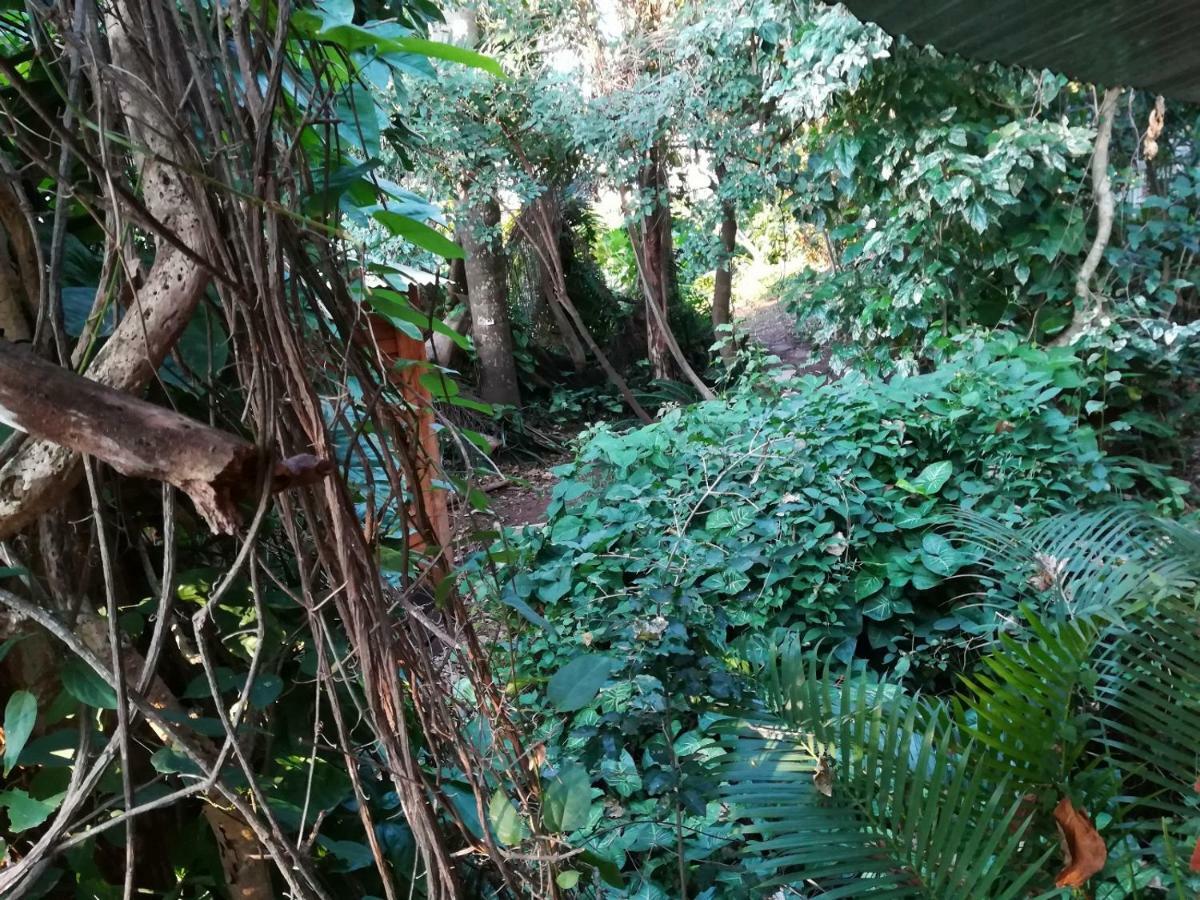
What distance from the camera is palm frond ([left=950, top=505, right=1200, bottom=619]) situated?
77.1 inches

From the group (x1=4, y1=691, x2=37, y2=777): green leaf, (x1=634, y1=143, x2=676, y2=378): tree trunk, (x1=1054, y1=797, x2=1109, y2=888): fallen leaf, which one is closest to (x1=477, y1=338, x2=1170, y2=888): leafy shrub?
(x1=1054, y1=797, x2=1109, y2=888): fallen leaf

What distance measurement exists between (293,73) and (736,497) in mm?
2610

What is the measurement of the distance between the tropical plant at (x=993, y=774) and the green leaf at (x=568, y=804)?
63 cm

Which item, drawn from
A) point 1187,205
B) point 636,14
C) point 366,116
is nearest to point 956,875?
point 366,116

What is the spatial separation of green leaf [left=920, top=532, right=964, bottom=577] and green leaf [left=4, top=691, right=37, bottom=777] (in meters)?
2.84

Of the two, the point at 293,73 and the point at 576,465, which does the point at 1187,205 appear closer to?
the point at 576,465

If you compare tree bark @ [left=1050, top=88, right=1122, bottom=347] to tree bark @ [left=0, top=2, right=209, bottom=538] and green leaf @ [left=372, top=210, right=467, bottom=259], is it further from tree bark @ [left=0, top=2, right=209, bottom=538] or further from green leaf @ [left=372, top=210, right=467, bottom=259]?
tree bark @ [left=0, top=2, right=209, bottom=538]

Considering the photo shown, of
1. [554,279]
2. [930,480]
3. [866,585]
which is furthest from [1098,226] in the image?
[554,279]

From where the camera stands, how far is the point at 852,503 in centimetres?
317

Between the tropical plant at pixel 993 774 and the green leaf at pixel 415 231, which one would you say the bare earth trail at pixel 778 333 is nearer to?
the tropical plant at pixel 993 774

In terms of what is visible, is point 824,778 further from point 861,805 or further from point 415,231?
point 415,231

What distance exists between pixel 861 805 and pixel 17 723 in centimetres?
130

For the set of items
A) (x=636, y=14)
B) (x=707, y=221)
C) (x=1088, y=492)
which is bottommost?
(x=1088, y=492)

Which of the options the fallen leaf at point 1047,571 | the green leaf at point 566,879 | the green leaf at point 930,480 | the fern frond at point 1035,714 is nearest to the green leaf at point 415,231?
the green leaf at point 566,879
